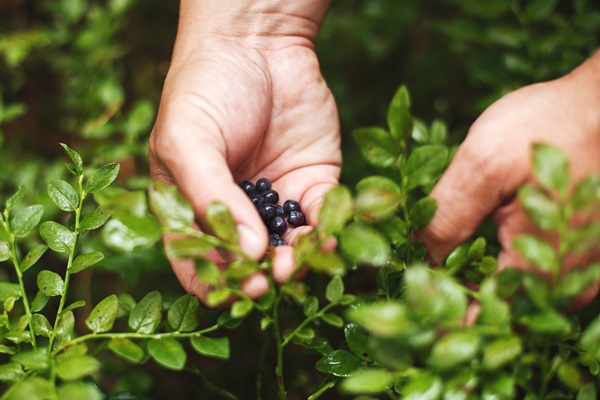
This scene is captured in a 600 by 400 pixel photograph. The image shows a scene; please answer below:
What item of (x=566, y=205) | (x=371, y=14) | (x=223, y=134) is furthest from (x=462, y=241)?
(x=371, y=14)

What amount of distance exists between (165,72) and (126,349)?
6.68 feet

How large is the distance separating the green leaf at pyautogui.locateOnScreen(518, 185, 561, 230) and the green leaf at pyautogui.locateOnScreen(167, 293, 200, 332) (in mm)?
549

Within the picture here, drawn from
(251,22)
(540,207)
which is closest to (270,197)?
(251,22)

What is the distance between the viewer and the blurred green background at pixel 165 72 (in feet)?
5.06

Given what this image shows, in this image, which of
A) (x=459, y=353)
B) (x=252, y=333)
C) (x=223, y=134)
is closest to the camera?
(x=459, y=353)

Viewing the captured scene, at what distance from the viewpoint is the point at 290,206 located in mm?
1240

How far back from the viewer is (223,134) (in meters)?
1.17

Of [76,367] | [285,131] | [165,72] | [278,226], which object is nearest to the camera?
[76,367]

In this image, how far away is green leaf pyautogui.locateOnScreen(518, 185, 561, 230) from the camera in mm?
665

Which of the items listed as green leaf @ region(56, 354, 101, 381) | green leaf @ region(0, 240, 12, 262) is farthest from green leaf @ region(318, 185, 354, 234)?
green leaf @ region(0, 240, 12, 262)

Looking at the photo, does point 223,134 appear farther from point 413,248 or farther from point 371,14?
point 371,14

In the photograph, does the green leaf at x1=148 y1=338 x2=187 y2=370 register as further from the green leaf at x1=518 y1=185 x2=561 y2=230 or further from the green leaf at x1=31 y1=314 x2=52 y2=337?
the green leaf at x1=518 y1=185 x2=561 y2=230

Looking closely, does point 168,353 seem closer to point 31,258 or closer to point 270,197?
point 31,258

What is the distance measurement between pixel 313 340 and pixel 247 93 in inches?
24.2
